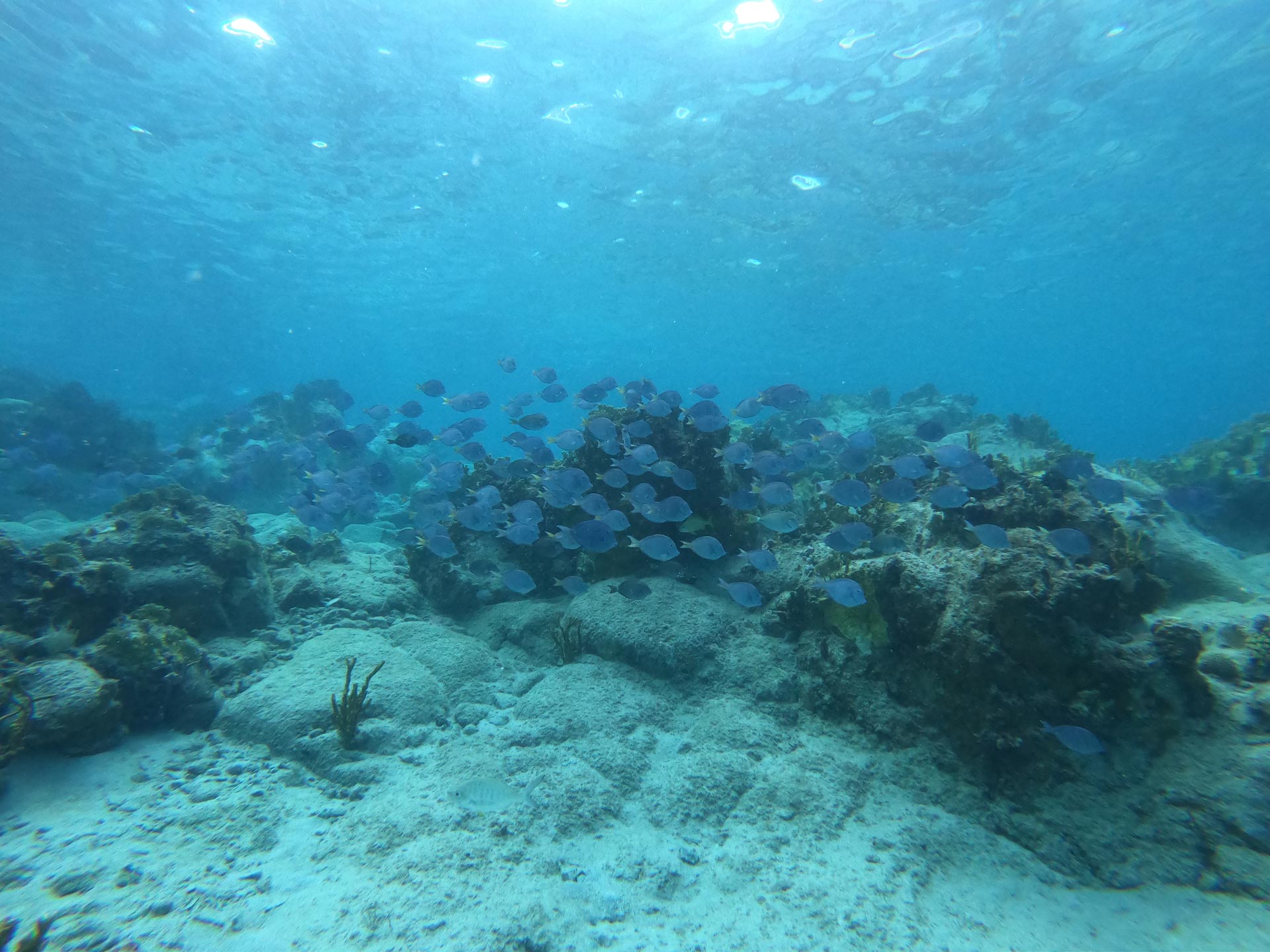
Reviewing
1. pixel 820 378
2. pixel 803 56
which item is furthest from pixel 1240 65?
pixel 820 378

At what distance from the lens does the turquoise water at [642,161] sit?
16.5 metres

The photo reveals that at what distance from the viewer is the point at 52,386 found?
2616cm

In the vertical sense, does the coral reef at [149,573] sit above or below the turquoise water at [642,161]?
below

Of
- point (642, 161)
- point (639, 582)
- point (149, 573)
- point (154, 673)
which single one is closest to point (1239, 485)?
point (639, 582)

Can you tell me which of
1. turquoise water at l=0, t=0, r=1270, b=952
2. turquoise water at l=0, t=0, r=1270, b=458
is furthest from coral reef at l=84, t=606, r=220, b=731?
turquoise water at l=0, t=0, r=1270, b=458

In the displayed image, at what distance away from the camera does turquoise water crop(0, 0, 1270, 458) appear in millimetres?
16500

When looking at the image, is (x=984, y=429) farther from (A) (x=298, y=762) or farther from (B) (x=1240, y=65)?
(A) (x=298, y=762)

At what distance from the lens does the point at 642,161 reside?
76.8 feet

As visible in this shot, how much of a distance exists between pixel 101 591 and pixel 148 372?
123 meters

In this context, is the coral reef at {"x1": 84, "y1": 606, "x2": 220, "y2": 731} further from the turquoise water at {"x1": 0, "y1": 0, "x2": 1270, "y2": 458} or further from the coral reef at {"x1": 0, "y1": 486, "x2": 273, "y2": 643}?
the turquoise water at {"x1": 0, "y1": 0, "x2": 1270, "y2": 458}

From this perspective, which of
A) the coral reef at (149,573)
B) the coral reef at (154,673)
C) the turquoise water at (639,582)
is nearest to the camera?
the turquoise water at (639,582)

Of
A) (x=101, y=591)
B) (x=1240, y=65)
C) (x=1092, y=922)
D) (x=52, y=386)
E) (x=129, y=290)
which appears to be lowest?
(x=1092, y=922)

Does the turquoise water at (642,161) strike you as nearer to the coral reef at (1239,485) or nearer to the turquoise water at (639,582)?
the turquoise water at (639,582)

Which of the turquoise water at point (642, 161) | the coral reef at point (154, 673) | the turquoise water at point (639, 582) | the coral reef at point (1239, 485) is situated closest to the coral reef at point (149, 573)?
the turquoise water at point (639, 582)
